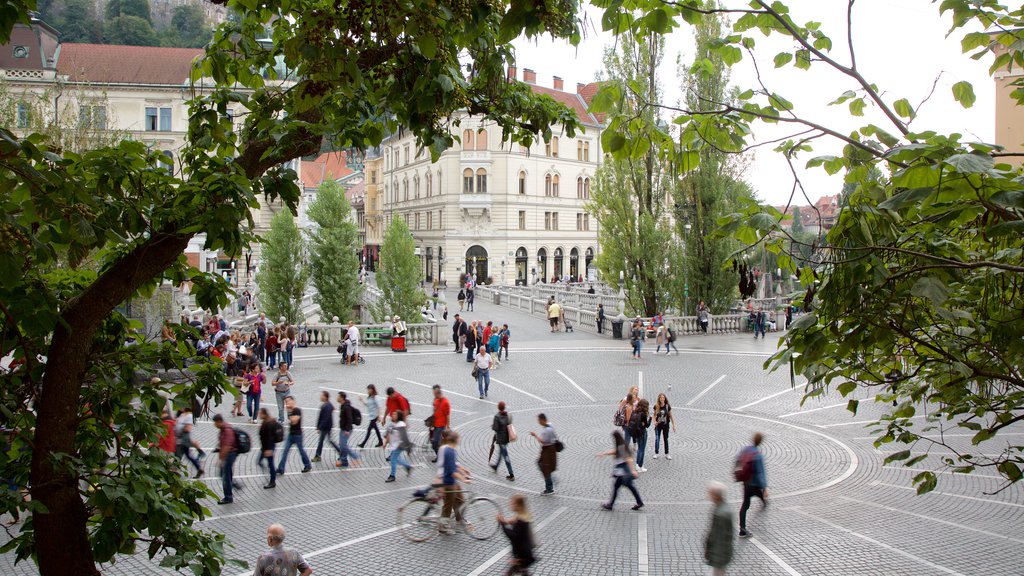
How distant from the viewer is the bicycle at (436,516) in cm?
1093

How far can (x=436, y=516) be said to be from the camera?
36.9ft

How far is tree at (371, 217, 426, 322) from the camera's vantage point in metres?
33.2

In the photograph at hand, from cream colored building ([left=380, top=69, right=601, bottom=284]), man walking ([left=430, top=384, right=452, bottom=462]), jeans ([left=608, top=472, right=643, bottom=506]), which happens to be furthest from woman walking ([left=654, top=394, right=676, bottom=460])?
cream colored building ([left=380, top=69, right=601, bottom=284])

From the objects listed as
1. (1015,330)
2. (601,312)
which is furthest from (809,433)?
(601,312)

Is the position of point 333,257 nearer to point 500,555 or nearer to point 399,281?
point 399,281

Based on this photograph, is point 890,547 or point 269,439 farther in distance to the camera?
point 269,439

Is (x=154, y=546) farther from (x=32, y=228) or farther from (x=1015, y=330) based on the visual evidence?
(x=1015, y=330)

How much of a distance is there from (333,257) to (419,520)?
24664mm

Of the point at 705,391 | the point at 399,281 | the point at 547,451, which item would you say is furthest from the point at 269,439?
the point at 399,281

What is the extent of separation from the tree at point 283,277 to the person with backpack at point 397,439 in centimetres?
2061

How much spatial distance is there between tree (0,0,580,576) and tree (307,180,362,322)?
29703 millimetres

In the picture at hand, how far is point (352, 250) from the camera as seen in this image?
3478 centimetres

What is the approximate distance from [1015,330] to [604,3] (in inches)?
128

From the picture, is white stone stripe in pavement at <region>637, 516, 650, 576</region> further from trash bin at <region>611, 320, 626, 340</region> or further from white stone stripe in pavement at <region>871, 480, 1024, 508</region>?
trash bin at <region>611, 320, 626, 340</region>
